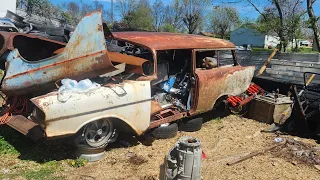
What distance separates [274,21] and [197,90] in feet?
37.1

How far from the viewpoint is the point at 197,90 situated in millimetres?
6145

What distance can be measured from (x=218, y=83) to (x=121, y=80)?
237cm

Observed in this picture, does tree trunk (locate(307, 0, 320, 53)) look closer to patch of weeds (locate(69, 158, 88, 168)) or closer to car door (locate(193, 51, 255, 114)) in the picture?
car door (locate(193, 51, 255, 114))

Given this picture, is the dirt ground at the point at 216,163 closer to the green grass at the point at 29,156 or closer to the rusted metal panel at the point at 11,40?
the green grass at the point at 29,156

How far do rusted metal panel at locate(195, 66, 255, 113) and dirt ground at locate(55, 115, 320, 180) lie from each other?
698 mm

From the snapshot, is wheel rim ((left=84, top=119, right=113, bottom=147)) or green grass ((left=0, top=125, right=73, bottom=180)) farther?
wheel rim ((left=84, top=119, right=113, bottom=147))

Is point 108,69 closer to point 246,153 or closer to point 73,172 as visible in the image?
point 73,172

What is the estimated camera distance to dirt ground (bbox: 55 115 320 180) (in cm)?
458


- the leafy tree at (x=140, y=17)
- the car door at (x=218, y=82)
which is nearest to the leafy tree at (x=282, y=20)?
the car door at (x=218, y=82)

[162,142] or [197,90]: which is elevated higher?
[197,90]

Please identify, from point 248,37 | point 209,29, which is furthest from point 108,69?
point 248,37

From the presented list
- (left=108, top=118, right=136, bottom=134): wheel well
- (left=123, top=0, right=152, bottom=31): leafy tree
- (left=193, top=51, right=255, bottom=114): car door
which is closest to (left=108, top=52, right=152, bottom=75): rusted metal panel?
(left=108, top=118, right=136, bottom=134): wheel well

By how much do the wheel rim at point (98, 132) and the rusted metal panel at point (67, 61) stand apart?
80 centimetres

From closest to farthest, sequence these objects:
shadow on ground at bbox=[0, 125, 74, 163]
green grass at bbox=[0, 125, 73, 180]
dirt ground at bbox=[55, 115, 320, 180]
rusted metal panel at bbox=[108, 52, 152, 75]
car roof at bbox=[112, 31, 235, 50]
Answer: green grass at bbox=[0, 125, 73, 180]
dirt ground at bbox=[55, 115, 320, 180]
shadow on ground at bbox=[0, 125, 74, 163]
rusted metal panel at bbox=[108, 52, 152, 75]
car roof at bbox=[112, 31, 235, 50]
